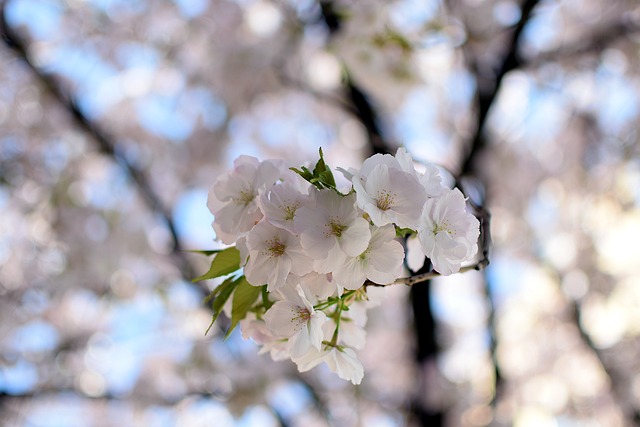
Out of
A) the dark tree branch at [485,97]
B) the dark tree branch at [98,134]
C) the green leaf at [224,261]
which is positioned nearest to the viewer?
the green leaf at [224,261]

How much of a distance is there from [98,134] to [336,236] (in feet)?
8.43

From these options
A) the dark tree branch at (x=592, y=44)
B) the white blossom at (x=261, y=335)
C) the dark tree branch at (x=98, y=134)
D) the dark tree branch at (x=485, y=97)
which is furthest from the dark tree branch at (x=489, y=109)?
the white blossom at (x=261, y=335)

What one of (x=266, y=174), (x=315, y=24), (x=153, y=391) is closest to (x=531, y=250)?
(x=315, y=24)

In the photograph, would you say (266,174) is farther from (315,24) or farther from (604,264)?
(604,264)

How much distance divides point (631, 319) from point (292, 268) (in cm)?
436

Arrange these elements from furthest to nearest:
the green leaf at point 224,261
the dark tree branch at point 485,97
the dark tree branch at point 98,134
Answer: the dark tree branch at point 98,134 < the dark tree branch at point 485,97 < the green leaf at point 224,261

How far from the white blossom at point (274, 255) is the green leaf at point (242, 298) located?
0.31 ft

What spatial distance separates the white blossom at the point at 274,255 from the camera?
654 millimetres

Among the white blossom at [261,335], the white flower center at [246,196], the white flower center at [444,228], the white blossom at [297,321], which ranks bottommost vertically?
the white blossom at [261,335]

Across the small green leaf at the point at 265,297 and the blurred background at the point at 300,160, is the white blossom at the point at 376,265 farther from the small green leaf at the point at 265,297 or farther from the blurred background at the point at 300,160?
the blurred background at the point at 300,160

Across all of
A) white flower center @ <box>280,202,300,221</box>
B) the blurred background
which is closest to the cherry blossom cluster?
white flower center @ <box>280,202,300,221</box>

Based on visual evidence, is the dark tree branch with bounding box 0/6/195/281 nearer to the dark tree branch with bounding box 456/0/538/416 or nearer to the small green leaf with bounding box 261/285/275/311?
the dark tree branch with bounding box 456/0/538/416

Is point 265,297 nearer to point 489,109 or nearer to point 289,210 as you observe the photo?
point 289,210

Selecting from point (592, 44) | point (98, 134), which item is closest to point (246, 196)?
point (98, 134)
